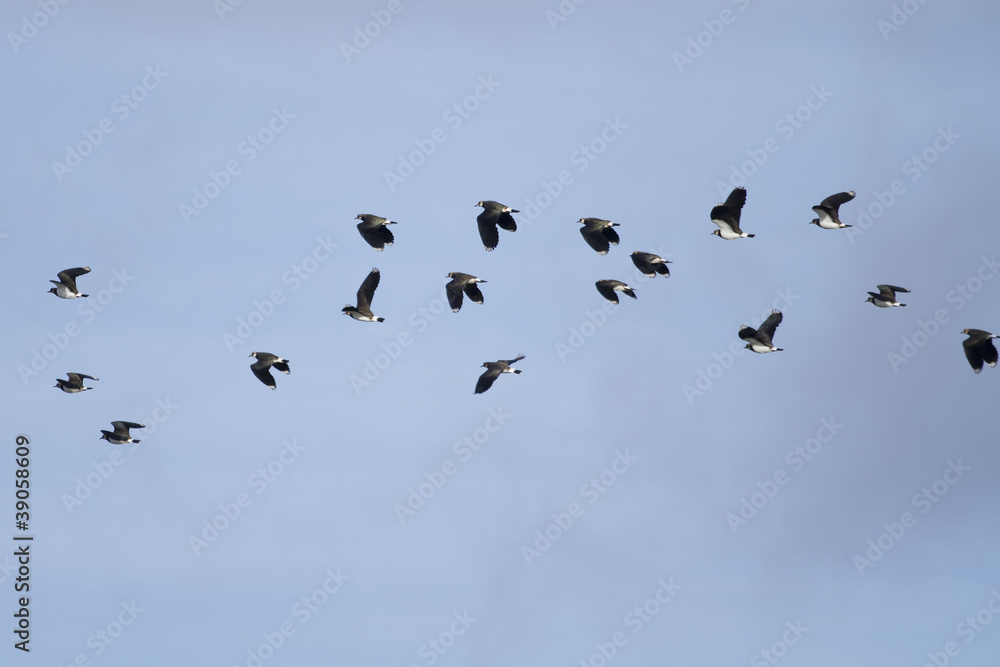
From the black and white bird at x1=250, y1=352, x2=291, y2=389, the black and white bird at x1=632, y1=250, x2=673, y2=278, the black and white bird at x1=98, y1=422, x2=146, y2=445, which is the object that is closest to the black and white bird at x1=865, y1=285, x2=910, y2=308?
the black and white bird at x1=632, y1=250, x2=673, y2=278

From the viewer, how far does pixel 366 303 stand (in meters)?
108

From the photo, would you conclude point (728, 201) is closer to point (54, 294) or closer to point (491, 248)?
point (491, 248)

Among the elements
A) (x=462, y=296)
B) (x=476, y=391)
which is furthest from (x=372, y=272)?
(x=476, y=391)

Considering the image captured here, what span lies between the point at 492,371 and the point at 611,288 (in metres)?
8.96

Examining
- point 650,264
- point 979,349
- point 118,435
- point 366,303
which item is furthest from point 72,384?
point 979,349

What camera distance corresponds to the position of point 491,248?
4131 inches

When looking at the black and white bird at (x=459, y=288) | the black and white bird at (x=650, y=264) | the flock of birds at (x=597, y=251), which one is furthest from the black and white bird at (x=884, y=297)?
the black and white bird at (x=459, y=288)

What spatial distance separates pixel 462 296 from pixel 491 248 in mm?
3383

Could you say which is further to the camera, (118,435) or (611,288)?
(118,435)

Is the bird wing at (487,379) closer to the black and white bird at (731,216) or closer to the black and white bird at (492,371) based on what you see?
the black and white bird at (492,371)

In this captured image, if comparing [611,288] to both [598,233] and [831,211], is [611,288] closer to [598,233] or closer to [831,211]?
[598,233]

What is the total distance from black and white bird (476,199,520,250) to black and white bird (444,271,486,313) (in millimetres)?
2697

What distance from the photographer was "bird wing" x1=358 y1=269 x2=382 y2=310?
108 metres

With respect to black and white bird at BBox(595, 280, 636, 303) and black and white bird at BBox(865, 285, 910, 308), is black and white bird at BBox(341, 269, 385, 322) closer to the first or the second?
black and white bird at BBox(595, 280, 636, 303)
